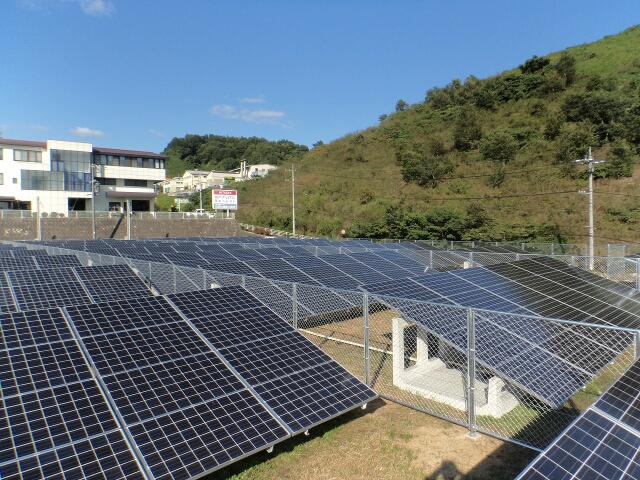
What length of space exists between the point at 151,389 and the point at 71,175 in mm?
57746

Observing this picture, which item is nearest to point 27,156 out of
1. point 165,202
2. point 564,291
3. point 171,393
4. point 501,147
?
point 165,202

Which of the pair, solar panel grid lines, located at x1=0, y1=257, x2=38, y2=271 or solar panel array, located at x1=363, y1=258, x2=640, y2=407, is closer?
solar panel array, located at x1=363, y1=258, x2=640, y2=407

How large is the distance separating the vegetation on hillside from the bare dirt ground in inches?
4439

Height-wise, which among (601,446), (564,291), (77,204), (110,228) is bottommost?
(601,446)

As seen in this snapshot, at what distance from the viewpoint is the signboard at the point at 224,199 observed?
176ft

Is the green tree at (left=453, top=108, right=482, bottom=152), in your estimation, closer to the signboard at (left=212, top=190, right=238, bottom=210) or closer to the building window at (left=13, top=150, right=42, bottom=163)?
the signboard at (left=212, top=190, right=238, bottom=210)

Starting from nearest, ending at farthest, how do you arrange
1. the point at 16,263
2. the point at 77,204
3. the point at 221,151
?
the point at 16,263
the point at 77,204
the point at 221,151

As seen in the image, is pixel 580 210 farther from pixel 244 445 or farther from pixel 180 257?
pixel 244 445

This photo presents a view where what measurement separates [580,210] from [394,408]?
39.0m

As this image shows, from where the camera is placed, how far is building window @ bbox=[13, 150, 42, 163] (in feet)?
162

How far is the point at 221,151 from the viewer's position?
138500 mm

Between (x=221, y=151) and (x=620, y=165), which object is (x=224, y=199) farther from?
(x=221, y=151)

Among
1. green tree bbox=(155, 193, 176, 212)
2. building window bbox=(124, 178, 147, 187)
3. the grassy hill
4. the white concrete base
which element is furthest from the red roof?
the white concrete base

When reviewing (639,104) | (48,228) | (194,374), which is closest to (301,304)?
(194,374)
